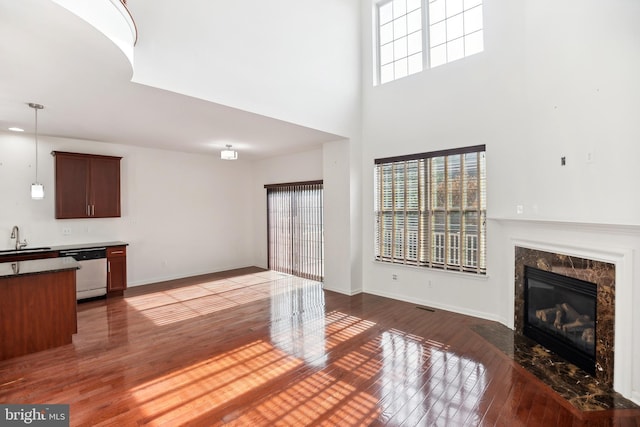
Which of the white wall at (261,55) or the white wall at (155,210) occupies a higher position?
the white wall at (261,55)

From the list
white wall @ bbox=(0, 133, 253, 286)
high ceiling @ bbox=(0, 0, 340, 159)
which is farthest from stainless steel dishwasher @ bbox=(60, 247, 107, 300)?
high ceiling @ bbox=(0, 0, 340, 159)

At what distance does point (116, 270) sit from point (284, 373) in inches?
164

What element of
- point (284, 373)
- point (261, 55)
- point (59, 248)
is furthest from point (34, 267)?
point (261, 55)

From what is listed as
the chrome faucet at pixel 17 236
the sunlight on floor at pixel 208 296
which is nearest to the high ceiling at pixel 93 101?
the chrome faucet at pixel 17 236

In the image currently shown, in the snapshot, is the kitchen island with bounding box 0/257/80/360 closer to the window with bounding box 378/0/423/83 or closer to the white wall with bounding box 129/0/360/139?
the white wall with bounding box 129/0/360/139

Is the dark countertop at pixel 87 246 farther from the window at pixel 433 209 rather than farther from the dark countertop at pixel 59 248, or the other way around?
the window at pixel 433 209

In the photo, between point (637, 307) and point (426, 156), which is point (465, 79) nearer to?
point (426, 156)

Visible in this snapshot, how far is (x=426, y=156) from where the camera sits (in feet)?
16.1

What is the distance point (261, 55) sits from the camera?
4094mm

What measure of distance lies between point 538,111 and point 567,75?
45 centimetres

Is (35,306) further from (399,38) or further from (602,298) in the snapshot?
(399,38)

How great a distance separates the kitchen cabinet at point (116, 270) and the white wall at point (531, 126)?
4.59 m

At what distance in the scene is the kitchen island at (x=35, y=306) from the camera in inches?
129

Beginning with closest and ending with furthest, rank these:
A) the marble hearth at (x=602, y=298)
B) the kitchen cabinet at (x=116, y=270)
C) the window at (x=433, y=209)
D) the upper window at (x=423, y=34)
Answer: the marble hearth at (x=602, y=298), the window at (x=433, y=209), the upper window at (x=423, y=34), the kitchen cabinet at (x=116, y=270)
